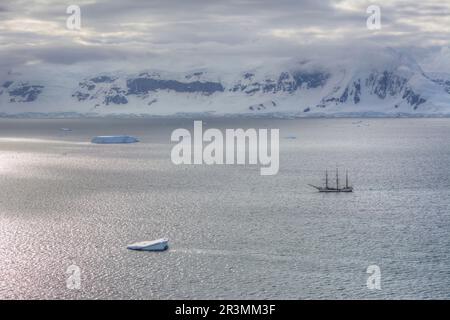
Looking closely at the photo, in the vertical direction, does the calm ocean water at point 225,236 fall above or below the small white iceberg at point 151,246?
below

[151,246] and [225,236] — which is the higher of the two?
[151,246]

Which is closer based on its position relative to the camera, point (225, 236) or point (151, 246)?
point (151, 246)

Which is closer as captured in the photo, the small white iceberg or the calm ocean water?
the calm ocean water

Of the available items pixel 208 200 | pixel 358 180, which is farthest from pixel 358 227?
pixel 358 180

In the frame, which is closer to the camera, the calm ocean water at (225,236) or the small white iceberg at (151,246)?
the calm ocean water at (225,236)

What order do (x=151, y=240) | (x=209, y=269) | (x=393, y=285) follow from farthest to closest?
(x=151, y=240) → (x=209, y=269) → (x=393, y=285)

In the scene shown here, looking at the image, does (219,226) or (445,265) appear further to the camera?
(219,226)

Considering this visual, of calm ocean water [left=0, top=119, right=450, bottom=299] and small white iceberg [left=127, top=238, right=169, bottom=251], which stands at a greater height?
small white iceberg [left=127, top=238, right=169, bottom=251]
